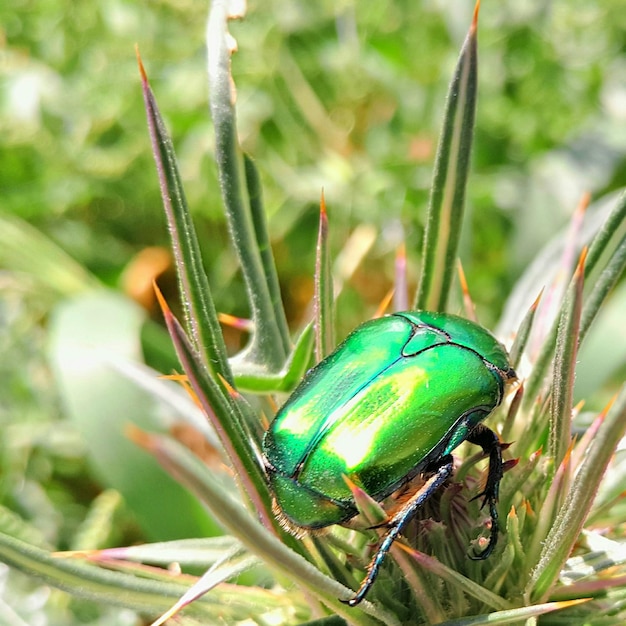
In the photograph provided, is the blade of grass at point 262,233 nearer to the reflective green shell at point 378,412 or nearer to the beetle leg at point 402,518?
the reflective green shell at point 378,412

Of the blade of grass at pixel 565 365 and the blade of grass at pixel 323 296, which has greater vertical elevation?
the blade of grass at pixel 323 296

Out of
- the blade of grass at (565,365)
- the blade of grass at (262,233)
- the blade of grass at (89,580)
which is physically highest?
the blade of grass at (262,233)

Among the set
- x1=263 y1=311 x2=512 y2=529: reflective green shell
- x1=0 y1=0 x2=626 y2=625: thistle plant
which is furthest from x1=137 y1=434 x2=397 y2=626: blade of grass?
x1=263 y1=311 x2=512 y2=529: reflective green shell

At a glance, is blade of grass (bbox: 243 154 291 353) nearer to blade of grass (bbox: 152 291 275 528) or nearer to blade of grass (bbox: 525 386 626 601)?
blade of grass (bbox: 152 291 275 528)

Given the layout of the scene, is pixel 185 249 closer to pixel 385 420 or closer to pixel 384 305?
pixel 385 420

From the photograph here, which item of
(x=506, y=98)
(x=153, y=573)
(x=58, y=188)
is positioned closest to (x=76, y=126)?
(x=58, y=188)

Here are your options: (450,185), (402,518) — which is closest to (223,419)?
(402,518)

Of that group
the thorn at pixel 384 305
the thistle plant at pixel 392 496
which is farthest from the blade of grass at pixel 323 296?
the thorn at pixel 384 305
